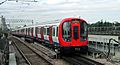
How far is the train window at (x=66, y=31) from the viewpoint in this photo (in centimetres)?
2009

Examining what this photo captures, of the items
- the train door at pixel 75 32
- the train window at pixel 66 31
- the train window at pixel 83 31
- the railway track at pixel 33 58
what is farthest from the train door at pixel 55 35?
the train window at pixel 83 31

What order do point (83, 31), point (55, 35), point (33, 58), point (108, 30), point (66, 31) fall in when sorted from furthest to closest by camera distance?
point (108, 30), point (55, 35), point (33, 58), point (83, 31), point (66, 31)

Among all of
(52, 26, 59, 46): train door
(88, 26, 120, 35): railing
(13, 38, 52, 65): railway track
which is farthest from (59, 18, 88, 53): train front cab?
(88, 26, 120, 35): railing

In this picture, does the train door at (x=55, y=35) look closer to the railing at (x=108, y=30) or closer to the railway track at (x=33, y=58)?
the railway track at (x=33, y=58)

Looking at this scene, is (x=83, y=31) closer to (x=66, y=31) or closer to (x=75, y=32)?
(x=75, y=32)

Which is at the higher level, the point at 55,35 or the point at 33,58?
the point at 55,35

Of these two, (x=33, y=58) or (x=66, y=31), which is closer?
(x=66, y=31)

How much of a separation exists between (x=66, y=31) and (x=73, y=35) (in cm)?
61

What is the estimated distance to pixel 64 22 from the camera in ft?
66.6

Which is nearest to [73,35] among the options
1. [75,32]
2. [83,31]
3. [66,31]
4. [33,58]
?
[75,32]

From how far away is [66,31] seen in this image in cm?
2022

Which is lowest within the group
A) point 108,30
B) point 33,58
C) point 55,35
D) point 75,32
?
point 33,58

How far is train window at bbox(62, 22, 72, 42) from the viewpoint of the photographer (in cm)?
2009

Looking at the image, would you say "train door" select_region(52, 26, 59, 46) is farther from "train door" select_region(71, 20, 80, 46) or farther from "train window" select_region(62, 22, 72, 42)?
"train door" select_region(71, 20, 80, 46)
